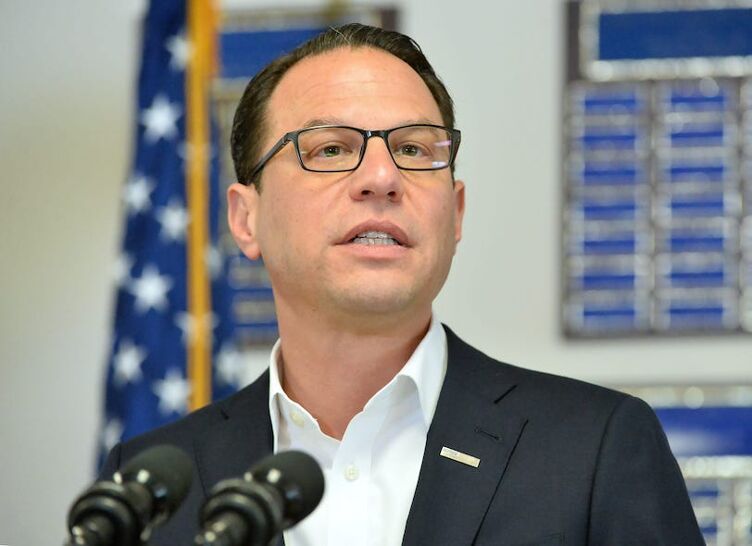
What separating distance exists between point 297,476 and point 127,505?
0.15 m

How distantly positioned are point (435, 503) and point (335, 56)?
2.32 feet

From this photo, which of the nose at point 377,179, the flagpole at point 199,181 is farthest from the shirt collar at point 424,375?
the flagpole at point 199,181

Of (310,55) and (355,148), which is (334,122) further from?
(310,55)

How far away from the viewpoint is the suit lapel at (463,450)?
160 cm

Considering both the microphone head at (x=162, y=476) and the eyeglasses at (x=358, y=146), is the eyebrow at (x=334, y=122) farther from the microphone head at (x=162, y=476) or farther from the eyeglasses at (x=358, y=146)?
the microphone head at (x=162, y=476)

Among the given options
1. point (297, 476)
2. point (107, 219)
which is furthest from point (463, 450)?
point (107, 219)

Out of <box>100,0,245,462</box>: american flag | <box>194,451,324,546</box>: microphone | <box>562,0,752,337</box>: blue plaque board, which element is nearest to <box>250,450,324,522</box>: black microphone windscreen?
<box>194,451,324,546</box>: microphone

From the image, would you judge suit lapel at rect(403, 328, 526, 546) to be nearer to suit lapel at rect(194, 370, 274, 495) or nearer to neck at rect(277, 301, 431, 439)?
neck at rect(277, 301, 431, 439)

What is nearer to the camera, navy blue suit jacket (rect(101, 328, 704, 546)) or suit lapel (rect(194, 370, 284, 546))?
navy blue suit jacket (rect(101, 328, 704, 546))

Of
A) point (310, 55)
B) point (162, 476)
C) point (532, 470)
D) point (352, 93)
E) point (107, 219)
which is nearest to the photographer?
point (162, 476)

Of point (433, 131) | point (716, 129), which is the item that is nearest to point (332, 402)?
point (433, 131)

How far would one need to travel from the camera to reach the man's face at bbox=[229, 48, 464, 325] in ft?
5.43

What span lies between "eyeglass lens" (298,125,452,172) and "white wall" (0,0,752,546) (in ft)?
11.4

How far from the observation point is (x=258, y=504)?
0.98 meters
